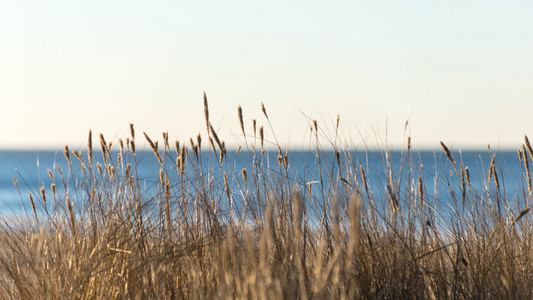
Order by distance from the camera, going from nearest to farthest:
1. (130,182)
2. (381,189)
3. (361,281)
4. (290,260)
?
(290,260)
(361,281)
(130,182)
(381,189)

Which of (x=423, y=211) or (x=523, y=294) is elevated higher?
(x=423, y=211)

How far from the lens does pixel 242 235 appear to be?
8.57 ft

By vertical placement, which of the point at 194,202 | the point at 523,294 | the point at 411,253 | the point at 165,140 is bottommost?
the point at 523,294

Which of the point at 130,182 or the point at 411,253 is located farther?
the point at 130,182

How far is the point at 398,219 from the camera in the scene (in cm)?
286

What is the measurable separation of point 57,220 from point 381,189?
147cm

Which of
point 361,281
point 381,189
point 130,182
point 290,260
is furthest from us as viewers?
point 381,189

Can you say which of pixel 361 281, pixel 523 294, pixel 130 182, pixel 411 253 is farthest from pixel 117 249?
pixel 523 294

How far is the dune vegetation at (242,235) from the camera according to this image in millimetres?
2463

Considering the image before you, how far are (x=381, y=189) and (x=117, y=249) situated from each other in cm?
128

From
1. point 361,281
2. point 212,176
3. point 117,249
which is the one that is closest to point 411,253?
point 361,281

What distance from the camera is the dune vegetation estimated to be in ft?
8.08

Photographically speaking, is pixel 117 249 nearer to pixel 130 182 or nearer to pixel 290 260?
pixel 130 182

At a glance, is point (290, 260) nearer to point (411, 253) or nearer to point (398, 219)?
point (411, 253)
